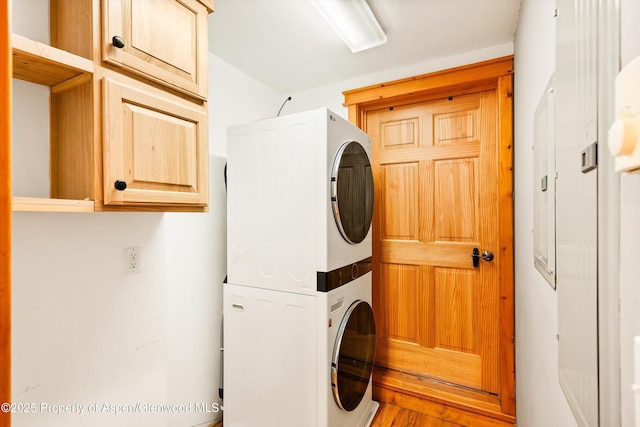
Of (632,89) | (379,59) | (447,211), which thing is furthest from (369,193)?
(632,89)

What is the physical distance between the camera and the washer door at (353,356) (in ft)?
5.05

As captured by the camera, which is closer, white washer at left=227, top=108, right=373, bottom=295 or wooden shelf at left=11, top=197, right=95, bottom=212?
wooden shelf at left=11, top=197, right=95, bottom=212

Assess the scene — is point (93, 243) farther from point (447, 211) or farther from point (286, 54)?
point (447, 211)

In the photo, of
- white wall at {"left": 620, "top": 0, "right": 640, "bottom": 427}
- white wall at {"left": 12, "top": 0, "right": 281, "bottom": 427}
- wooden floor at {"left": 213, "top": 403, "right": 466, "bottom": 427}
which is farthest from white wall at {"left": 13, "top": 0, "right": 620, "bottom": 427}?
wooden floor at {"left": 213, "top": 403, "right": 466, "bottom": 427}

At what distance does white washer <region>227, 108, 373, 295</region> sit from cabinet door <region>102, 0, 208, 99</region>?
1.62 feet

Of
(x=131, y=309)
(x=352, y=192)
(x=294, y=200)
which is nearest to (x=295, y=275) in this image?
(x=294, y=200)

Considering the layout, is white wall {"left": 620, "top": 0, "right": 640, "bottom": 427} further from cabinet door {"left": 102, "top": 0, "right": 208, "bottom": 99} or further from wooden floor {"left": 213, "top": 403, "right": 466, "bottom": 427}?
wooden floor {"left": 213, "top": 403, "right": 466, "bottom": 427}

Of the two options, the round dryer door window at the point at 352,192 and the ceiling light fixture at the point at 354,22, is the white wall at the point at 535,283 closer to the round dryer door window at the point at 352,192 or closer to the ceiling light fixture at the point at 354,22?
the ceiling light fixture at the point at 354,22

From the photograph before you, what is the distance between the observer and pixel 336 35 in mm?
1867

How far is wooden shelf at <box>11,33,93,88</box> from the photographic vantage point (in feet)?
2.63

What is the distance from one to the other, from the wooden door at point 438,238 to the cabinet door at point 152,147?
1.56 metres

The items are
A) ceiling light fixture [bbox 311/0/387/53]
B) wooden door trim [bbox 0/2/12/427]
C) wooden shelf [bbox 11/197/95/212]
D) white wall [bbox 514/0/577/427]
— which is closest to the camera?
wooden door trim [bbox 0/2/12/427]

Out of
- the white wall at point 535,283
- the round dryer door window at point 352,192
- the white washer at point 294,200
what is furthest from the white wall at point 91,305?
the white wall at point 535,283

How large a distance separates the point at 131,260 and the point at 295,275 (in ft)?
2.54
